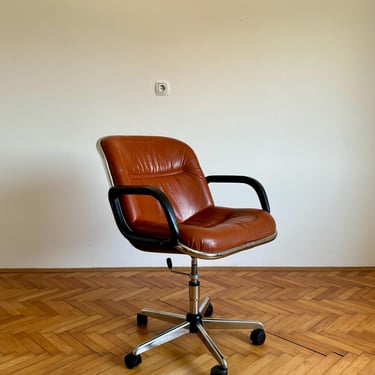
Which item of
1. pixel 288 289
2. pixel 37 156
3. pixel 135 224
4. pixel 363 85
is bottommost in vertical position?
pixel 288 289

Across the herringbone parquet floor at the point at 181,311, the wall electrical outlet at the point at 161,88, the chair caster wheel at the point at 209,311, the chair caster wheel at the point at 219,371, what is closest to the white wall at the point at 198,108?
the wall electrical outlet at the point at 161,88

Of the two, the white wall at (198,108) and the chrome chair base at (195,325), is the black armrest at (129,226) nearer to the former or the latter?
the chrome chair base at (195,325)

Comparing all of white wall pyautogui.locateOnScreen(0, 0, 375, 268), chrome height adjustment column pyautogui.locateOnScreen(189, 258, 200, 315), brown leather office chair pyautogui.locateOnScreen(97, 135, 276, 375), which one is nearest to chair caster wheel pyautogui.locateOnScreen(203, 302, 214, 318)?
brown leather office chair pyautogui.locateOnScreen(97, 135, 276, 375)

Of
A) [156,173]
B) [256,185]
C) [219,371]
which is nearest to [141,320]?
[219,371]

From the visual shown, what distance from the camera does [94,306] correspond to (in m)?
2.05

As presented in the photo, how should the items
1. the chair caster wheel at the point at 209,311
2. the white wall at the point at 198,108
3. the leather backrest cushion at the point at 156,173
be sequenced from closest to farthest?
the leather backrest cushion at the point at 156,173
the chair caster wheel at the point at 209,311
the white wall at the point at 198,108

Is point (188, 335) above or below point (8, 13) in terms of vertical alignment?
below

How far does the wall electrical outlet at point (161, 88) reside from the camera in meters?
2.47

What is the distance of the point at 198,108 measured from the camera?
2.49 m

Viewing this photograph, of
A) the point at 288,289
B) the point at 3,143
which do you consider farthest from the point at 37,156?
the point at 288,289

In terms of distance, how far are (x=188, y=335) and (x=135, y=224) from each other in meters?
0.60

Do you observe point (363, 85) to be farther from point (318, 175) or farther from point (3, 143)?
point (3, 143)

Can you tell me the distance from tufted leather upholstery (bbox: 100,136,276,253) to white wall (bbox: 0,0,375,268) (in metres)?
0.64

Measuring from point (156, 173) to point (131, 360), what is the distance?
825 millimetres
